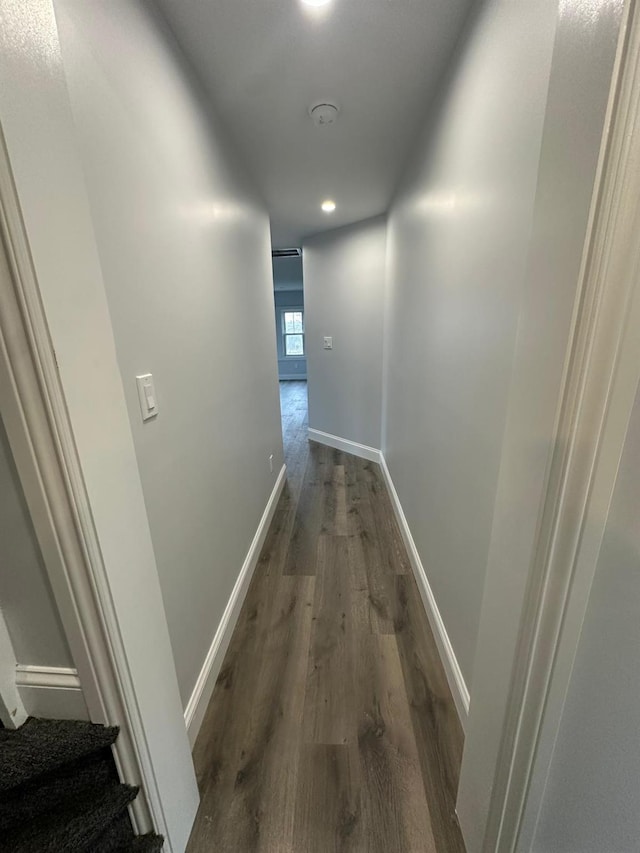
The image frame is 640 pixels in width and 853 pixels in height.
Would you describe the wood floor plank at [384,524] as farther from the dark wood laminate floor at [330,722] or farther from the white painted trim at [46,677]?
the white painted trim at [46,677]

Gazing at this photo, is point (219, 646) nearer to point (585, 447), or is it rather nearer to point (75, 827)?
point (75, 827)

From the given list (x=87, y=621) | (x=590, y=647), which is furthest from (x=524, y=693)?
(x=87, y=621)

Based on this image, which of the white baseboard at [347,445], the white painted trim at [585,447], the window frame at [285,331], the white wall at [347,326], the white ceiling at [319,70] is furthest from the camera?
the window frame at [285,331]

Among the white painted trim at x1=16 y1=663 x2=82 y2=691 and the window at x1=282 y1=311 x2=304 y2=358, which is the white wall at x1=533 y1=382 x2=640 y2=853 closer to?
the white painted trim at x1=16 y1=663 x2=82 y2=691

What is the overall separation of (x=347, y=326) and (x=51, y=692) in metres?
3.34

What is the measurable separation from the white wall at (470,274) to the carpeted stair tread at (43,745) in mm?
1069

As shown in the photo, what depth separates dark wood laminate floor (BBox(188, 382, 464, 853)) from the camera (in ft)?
3.16

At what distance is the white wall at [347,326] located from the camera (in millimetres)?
3090

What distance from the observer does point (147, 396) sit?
937 mm

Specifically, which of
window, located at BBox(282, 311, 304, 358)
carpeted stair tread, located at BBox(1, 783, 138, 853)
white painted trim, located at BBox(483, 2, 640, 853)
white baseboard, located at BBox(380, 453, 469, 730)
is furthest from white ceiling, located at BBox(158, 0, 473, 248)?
window, located at BBox(282, 311, 304, 358)

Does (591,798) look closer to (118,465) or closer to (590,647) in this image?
(590,647)

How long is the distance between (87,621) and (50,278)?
0.63 metres

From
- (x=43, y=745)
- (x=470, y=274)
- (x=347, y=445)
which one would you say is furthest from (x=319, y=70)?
(x=347, y=445)

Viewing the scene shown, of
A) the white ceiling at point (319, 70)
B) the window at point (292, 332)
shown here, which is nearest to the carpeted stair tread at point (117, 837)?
the white ceiling at point (319, 70)
